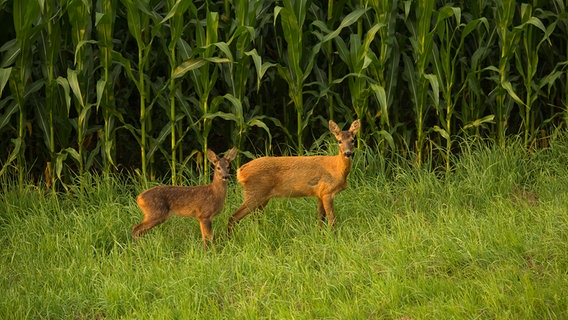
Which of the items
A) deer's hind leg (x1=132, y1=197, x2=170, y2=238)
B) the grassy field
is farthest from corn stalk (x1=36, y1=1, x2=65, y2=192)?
deer's hind leg (x1=132, y1=197, x2=170, y2=238)

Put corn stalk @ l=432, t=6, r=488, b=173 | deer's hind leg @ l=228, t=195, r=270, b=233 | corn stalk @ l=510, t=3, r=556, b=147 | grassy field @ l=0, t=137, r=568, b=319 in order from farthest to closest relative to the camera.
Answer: corn stalk @ l=510, t=3, r=556, b=147
corn stalk @ l=432, t=6, r=488, b=173
deer's hind leg @ l=228, t=195, r=270, b=233
grassy field @ l=0, t=137, r=568, b=319

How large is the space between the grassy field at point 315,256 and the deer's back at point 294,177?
308mm

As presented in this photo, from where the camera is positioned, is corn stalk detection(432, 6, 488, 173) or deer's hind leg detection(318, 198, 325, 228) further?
corn stalk detection(432, 6, 488, 173)

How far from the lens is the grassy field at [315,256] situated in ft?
25.6

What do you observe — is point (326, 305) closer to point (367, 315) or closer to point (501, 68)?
point (367, 315)

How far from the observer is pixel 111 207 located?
10.4 m

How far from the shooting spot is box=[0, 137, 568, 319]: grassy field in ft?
25.6

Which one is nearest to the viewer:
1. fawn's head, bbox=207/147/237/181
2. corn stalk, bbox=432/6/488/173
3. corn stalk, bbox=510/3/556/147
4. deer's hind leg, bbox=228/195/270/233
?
fawn's head, bbox=207/147/237/181

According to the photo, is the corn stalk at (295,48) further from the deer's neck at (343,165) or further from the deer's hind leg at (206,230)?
the deer's hind leg at (206,230)

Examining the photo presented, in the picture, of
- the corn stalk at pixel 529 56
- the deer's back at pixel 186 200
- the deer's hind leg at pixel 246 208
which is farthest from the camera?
the corn stalk at pixel 529 56

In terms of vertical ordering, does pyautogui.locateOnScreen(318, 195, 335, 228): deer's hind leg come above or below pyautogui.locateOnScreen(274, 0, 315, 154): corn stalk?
below

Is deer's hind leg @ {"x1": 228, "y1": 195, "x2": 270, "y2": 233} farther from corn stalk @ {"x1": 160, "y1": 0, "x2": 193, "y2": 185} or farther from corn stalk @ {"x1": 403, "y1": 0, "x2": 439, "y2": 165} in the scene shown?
corn stalk @ {"x1": 403, "y1": 0, "x2": 439, "y2": 165}

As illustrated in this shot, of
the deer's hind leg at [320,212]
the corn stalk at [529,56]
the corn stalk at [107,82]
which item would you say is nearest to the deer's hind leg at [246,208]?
the deer's hind leg at [320,212]

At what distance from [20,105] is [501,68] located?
5.17m
